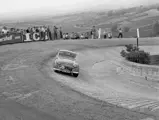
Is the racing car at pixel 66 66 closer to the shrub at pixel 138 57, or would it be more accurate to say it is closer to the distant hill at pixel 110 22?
the shrub at pixel 138 57

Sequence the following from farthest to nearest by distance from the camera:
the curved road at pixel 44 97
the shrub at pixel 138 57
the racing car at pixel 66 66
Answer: the shrub at pixel 138 57, the racing car at pixel 66 66, the curved road at pixel 44 97

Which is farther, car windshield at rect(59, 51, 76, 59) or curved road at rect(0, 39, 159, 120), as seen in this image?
car windshield at rect(59, 51, 76, 59)

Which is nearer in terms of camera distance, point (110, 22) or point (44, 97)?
point (44, 97)

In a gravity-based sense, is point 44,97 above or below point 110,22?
below

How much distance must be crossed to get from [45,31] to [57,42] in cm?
221

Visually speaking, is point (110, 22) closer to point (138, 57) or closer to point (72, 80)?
point (138, 57)

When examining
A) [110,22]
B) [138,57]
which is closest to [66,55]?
[138,57]

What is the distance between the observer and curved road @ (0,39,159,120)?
9.66 metres

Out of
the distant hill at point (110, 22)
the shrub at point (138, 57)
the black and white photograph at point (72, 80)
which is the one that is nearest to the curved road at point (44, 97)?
the black and white photograph at point (72, 80)

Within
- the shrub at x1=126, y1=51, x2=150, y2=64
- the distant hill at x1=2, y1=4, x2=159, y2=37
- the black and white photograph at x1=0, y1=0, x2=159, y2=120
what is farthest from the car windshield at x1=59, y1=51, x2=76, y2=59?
the distant hill at x1=2, y1=4, x2=159, y2=37

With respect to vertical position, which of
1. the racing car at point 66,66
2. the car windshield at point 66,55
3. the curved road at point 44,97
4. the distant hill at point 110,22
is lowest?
the curved road at point 44,97

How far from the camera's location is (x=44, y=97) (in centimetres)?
1159

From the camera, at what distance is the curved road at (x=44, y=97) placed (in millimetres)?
9664

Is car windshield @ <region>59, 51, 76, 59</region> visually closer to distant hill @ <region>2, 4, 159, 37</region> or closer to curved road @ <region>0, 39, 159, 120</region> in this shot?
curved road @ <region>0, 39, 159, 120</region>
